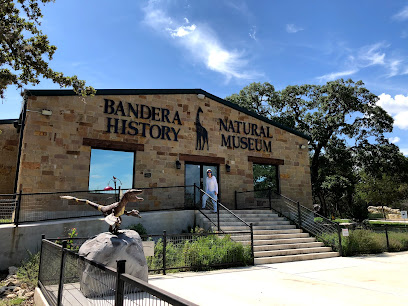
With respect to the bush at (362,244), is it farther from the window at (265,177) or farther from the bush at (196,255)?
the window at (265,177)

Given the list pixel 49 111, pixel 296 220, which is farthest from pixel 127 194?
pixel 296 220

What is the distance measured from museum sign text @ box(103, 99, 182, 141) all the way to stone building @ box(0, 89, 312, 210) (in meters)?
0.04

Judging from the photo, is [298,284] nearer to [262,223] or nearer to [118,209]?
[118,209]

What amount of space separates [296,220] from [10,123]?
46.4ft

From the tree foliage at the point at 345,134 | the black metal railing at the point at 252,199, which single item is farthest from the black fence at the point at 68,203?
the tree foliage at the point at 345,134

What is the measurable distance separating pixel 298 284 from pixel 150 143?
8353mm

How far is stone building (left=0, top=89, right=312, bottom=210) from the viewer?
413 inches

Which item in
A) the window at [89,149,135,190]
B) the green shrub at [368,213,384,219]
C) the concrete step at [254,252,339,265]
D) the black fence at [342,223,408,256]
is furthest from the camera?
the green shrub at [368,213,384,219]

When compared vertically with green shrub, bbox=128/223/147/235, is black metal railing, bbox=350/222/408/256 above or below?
below

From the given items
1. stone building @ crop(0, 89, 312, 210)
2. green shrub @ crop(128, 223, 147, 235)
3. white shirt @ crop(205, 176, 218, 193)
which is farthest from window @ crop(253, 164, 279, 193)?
green shrub @ crop(128, 223, 147, 235)

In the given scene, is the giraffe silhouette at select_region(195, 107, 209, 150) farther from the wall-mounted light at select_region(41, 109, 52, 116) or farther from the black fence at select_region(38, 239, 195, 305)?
the black fence at select_region(38, 239, 195, 305)

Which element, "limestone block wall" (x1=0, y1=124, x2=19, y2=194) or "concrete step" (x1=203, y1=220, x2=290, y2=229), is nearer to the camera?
"concrete step" (x1=203, y1=220, x2=290, y2=229)

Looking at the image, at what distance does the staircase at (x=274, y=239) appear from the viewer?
9.27 m

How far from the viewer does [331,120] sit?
2300 centimetres
